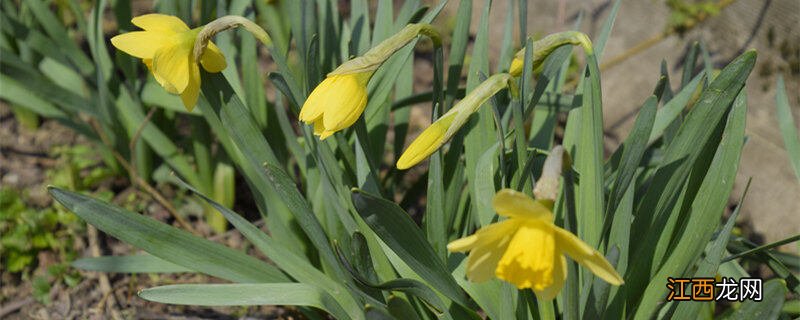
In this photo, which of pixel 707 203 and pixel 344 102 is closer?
pixel 344 102

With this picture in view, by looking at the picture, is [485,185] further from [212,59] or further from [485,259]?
[212,59]

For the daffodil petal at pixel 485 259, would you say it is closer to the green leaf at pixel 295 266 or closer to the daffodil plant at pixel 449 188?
the daffodil plant at pixel 449 188

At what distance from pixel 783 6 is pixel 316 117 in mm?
2133

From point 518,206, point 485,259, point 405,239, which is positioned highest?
point 518,206

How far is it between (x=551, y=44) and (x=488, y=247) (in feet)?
1.29

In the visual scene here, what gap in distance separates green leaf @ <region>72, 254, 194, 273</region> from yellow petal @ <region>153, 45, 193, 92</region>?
51 cm

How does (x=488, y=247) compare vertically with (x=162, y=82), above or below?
below

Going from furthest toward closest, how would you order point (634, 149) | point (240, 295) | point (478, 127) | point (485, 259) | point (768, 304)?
point (478, 127) → point (240, 295) → point (634, 149) → point (768, 304) → point (485, 259)

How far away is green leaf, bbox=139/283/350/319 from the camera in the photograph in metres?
1.53

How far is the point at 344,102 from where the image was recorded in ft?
4.34

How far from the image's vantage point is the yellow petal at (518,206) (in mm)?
1029

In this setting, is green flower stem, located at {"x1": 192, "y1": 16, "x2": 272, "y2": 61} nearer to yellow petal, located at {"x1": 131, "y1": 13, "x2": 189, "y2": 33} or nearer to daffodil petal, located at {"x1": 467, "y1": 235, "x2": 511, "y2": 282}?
yellow petal, located at {"x1": 131, "y1": 13, "x2": 189, "y2": 33}

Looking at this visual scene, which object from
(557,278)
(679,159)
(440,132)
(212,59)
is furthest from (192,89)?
(679,159)

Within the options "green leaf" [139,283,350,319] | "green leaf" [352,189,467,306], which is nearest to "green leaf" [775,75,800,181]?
"green leaf" [352,189,467,306]
